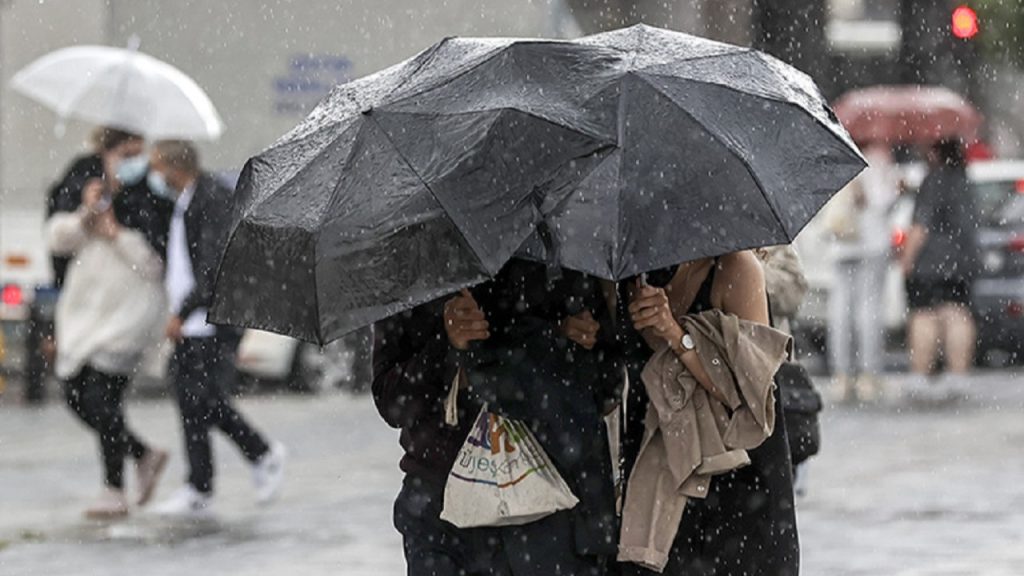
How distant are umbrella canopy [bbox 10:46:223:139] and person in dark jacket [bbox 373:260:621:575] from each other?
5.43 metres

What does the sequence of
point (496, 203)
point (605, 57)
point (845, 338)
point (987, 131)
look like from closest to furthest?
point (496, 203)
point (605, 57)
point (845, 338)
point (987, 131)

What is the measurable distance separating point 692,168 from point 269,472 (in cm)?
629

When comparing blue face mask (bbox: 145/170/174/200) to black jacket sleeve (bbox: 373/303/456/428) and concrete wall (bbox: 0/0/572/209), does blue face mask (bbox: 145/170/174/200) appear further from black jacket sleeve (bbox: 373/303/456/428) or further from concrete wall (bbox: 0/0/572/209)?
concrete wall (bbox: 0/0/572/209)

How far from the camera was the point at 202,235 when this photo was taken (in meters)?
9.91

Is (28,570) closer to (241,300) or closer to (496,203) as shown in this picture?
(241,300)

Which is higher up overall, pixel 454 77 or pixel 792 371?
pixel 454 77

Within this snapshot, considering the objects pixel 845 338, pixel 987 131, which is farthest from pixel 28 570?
pixel 987 131

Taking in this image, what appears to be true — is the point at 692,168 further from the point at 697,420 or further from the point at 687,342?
the point at 697,420

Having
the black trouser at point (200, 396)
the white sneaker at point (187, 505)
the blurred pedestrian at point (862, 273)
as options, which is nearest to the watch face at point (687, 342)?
the black trouser at point (200, 396)

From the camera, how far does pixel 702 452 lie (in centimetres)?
499

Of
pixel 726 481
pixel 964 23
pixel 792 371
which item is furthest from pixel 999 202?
pixel 726 481

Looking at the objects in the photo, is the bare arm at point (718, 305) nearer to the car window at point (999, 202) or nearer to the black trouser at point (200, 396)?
the black trouser at point (200, 396)

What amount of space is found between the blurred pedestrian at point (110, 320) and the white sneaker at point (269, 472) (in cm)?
48

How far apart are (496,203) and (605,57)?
53 centimetres
